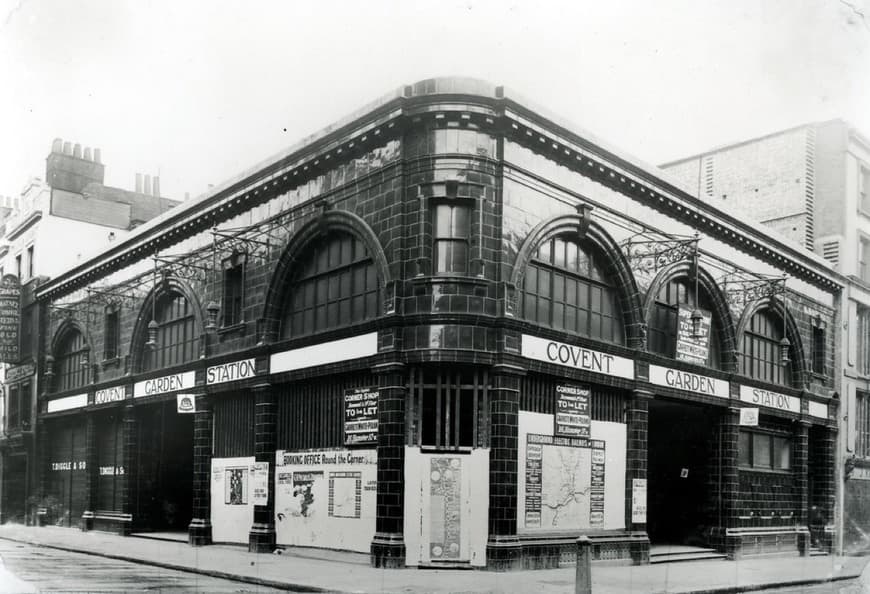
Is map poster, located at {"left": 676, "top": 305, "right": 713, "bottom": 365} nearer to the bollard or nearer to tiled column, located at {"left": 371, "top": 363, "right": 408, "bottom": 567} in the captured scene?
tiled column, located at {"left": 371, "top": 363, "right": 408, "bottom": 567}

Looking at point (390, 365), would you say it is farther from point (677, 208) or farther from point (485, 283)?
point (677, 208)

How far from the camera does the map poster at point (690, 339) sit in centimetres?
2541

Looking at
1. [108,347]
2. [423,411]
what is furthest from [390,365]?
[108,347]

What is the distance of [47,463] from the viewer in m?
37.7

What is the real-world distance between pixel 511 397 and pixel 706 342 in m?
9.23

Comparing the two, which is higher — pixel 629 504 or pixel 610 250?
pixel 610 250

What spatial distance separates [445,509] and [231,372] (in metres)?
8.96

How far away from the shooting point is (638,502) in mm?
23078

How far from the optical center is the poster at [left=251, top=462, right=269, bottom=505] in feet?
77.4

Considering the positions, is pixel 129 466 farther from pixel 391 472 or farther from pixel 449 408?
pixel 449 408

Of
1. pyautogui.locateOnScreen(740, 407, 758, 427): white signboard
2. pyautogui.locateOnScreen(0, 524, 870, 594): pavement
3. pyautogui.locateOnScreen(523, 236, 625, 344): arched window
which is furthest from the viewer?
pyautogui.locateOnScreen(740, 407, 758, 427): white signboard

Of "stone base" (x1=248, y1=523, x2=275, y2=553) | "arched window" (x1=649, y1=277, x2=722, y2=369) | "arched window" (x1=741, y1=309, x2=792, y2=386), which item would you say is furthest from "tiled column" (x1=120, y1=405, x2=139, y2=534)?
"arched window" (x1=741, y1=309, x2=792, y2=386)

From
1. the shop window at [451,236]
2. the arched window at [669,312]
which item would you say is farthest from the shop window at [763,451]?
the shop window at [451,236]

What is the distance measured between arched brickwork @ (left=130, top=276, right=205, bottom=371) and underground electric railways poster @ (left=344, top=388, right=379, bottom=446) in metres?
7.47
